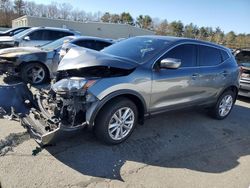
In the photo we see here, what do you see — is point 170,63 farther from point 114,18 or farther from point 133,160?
point 114,18

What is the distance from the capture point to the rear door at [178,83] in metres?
4.39

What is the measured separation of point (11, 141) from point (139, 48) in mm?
2618

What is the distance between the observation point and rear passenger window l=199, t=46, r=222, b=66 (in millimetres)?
5265

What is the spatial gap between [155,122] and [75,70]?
212cm

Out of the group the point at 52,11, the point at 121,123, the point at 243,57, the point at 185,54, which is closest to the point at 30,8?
the point at 52,11

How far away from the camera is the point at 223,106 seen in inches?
239

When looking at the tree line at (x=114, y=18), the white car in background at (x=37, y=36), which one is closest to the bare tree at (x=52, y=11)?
the tree line at (x=114, y=18)

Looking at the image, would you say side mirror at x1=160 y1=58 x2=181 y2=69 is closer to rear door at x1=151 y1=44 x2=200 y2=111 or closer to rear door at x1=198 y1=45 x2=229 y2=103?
rear door at x1=151 y1=44 x2=200 y2=111

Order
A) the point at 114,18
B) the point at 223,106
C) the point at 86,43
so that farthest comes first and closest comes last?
the point at 114,18 < the point at 86,43 < the point at 223,106

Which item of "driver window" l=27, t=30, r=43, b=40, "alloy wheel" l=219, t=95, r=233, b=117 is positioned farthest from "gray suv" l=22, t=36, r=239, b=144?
"driver window" l=27, t=30, r=43, b=40

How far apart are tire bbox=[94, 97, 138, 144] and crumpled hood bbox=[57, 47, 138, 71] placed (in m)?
0.54

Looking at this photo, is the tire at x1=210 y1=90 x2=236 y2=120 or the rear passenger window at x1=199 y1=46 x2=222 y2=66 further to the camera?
the tire at x1=210 y1=90 x2=236 y2=120

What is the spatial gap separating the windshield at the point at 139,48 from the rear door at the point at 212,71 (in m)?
1.07

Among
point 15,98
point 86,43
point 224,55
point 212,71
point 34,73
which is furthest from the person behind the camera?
point 86,43
